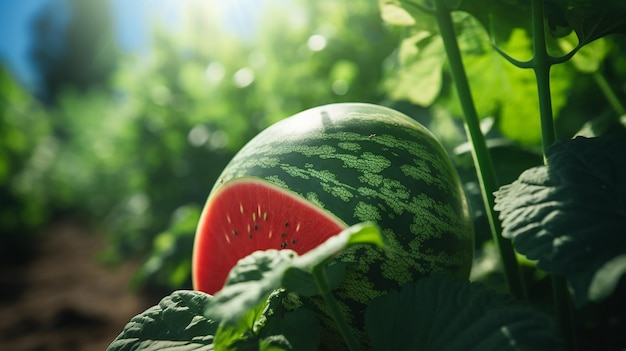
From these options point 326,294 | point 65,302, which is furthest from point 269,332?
point 65,302

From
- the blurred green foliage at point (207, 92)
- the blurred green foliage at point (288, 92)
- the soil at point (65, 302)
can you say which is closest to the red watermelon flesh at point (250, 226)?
the blurred green foliage at point (288, 92)

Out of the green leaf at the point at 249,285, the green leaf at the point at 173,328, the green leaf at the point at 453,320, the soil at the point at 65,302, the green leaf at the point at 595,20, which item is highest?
the green leaf at the point at 595,20

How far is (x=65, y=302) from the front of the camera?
425 centimetres

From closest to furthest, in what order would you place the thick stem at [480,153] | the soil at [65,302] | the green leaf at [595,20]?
the green leaf at [595,20]
the thick stem at [480,153]
the soil at [65,302]

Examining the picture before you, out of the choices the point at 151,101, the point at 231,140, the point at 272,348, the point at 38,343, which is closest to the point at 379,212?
the point at 272,348

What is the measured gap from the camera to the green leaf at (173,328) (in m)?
0.85

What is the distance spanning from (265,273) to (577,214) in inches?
18.5

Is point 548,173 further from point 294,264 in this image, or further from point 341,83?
point 341,83

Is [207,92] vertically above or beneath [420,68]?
beneath

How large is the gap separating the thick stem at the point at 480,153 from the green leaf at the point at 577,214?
10.7 inches

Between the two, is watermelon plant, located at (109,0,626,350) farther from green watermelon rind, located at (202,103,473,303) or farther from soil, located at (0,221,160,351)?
soil, located at (0,221,160,351)

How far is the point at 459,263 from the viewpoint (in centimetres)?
110

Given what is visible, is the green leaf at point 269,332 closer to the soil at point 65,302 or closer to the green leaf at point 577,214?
the green leaf at point 577,214

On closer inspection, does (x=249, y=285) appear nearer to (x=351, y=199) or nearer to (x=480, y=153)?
(x=351, y=199)
